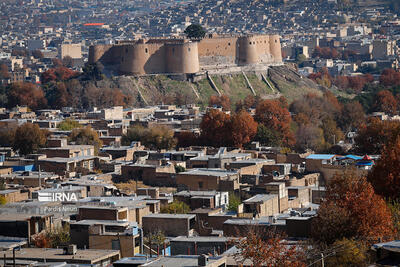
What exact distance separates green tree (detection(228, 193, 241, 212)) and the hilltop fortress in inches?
1629

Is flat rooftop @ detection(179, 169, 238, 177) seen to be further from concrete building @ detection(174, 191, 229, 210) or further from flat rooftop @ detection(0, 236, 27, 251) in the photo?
flat rooftop @ detection(0, 236, 27, 251)

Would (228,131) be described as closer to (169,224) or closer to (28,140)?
(28,140)

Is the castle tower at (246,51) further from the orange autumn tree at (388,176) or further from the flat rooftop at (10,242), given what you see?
the flat rooftop at (10,242)

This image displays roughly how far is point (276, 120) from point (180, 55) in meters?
21.7

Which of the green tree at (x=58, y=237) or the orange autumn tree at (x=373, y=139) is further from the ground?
the orange autumn tree at (x=373, y=139)

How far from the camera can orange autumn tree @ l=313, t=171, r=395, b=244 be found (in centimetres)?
1967

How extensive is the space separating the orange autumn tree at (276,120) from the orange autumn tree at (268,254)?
28.9 m

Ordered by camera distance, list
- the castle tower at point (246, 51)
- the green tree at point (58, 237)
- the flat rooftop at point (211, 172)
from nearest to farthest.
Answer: the green tree at point (58, 237) < the flat rooftop at point (211, 172) < the castle tower at point (246, 51)

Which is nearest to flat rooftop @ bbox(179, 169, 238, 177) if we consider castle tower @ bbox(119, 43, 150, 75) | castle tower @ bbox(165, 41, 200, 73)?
castle tower @ bbox(119, 43, 150, 75)

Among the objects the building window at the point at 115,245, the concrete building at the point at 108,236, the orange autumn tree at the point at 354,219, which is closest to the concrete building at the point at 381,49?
the orange autumn tree at the point at 354,219

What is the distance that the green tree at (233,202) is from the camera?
25.3 m

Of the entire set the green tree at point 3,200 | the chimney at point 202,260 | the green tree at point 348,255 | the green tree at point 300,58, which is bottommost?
the green tree at point 348,255

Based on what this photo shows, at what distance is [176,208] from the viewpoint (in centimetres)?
2494

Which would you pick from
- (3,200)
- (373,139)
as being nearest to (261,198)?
(3,200)
